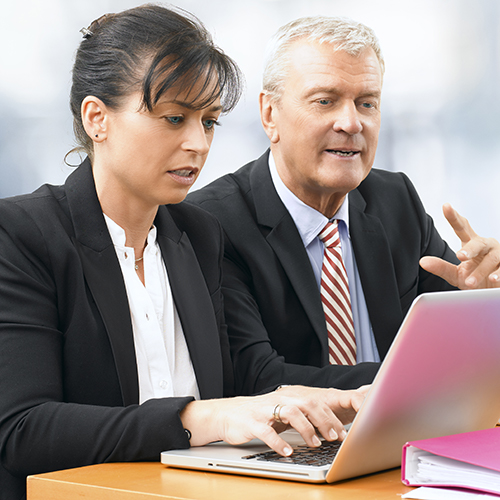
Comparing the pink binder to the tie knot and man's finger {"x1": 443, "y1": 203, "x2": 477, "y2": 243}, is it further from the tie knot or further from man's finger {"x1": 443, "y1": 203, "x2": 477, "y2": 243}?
the tie knot

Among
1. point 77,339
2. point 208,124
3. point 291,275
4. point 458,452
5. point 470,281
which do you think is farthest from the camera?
point 291,275

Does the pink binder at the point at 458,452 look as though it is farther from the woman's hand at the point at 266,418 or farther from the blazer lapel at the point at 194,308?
the blazer lapel at the point at 194,308

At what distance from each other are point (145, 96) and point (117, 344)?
0.45 metres

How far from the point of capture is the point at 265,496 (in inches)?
29.4

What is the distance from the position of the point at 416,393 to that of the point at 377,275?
114cm

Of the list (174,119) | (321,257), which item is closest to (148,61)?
(174,119)

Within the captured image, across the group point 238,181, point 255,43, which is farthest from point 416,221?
point 255,43

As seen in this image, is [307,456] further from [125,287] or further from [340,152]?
[340,152]

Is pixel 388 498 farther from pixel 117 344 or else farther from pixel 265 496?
pixel 117 344

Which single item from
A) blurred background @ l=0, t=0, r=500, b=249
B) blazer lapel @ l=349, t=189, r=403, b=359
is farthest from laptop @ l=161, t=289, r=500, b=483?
blurred background @ l=0, t=0, r=500, b=249

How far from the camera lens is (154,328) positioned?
136 cm

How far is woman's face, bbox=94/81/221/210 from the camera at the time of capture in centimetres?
131

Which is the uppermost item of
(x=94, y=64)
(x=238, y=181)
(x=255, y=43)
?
(x=255, y=43)

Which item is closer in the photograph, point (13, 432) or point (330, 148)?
point (13, 432)
